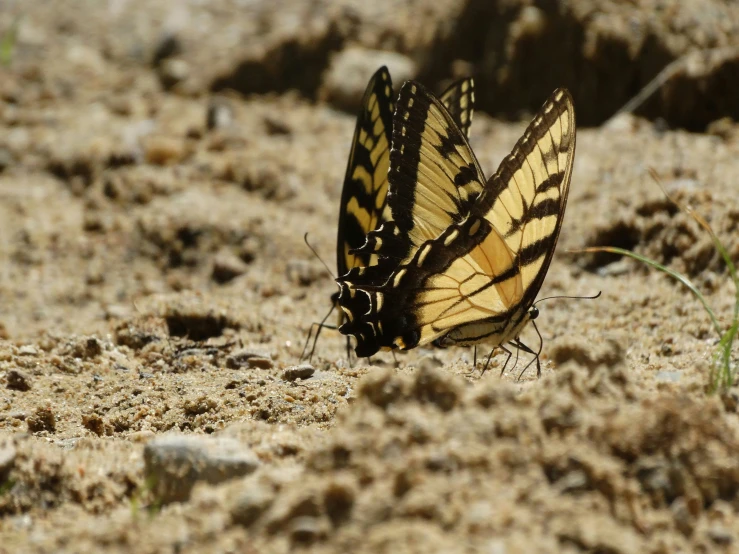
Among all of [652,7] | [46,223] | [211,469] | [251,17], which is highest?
[652,7]

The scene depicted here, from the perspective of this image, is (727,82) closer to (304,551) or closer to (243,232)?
(243,232)

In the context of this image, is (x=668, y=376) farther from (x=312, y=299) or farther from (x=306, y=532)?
(x=312, y=299)

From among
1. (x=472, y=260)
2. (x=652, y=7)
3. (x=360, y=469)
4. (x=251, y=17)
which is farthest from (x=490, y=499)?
(x=251, y=17)

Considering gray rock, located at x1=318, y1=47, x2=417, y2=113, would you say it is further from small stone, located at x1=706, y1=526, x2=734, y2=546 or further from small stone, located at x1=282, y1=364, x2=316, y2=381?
small stone, located at x1=706, y1=526, x2=734, y2=546

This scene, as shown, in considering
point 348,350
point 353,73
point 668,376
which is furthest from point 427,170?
point 353,73

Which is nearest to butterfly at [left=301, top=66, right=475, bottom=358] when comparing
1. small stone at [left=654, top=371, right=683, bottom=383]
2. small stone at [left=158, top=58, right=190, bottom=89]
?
small stone at [left=654, top=371, right=683, bottom=383]

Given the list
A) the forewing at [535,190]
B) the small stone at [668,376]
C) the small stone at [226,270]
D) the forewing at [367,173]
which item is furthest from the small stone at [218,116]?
the small stone at [668,376]
